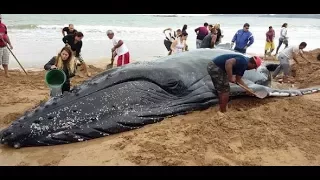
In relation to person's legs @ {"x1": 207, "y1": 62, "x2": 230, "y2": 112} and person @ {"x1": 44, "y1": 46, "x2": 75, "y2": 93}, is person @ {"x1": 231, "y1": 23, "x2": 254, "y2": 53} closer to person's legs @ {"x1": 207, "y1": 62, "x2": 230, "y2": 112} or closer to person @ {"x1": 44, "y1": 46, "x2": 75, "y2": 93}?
person's legs @ {"x1": 207, "y1": 62, "x2": 230, "y2": 112}

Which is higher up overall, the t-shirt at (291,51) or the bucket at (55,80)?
the t-shirt at (291,51)

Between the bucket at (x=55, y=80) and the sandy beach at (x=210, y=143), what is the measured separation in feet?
3.39

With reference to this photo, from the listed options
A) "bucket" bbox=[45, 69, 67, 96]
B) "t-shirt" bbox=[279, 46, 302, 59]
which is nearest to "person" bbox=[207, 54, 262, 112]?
"bucket" bbox=[45, 69, 67, 96]

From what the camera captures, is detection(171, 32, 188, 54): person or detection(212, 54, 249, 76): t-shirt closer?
detection(212, 54, 249, 76): t-shirt

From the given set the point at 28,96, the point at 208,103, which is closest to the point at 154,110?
the point at 208,103

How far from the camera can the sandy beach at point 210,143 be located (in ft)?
16.8

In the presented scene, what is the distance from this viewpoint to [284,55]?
36.8 ft

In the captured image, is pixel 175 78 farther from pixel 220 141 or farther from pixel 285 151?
pixel 285 151

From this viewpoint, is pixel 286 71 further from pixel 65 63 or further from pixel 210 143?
pixel 65 63

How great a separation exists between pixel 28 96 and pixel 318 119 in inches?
271

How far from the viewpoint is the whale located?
582 centimetres

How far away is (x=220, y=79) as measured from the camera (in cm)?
708

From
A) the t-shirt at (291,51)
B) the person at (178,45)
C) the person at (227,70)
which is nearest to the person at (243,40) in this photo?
the person at (178,45)

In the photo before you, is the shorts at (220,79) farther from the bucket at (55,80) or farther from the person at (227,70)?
the bucket at (55,80)
